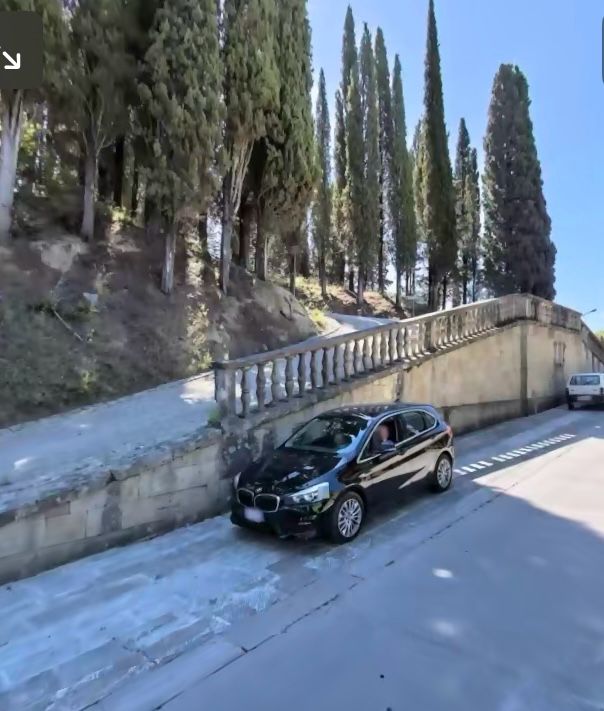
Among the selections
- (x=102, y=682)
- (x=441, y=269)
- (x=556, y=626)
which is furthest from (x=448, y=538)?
(x=441, y=269)

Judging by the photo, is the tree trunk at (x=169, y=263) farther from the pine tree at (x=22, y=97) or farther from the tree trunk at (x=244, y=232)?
the tree trunk at (x=244, y=232)

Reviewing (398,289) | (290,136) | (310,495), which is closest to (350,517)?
(310,495)

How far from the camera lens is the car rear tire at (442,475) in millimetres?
7773

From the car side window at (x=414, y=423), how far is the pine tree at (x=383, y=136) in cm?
2865

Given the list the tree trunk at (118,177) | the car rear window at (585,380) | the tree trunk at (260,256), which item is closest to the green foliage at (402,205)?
the car rear window at (585,380)

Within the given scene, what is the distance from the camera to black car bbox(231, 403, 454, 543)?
569 cm

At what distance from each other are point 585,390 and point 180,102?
16509 mm

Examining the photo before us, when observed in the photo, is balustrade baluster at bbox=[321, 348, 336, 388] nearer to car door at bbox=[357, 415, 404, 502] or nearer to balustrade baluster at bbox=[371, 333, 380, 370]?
balustrade baluster at bbox=[371, 333, 380, 370]

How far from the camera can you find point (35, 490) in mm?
5492

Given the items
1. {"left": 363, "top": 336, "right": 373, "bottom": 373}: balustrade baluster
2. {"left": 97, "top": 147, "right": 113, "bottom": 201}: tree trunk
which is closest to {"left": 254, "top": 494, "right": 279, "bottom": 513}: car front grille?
{"left": 363, "top": 336, "right": 373, "bottom": 373}: balustrade baluster

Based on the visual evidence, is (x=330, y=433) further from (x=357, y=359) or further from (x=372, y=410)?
(x=357, y=359)

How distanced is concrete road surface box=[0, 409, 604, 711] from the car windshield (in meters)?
1.09

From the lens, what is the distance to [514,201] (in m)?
30.0

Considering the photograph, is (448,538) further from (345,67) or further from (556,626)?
(345,67)
